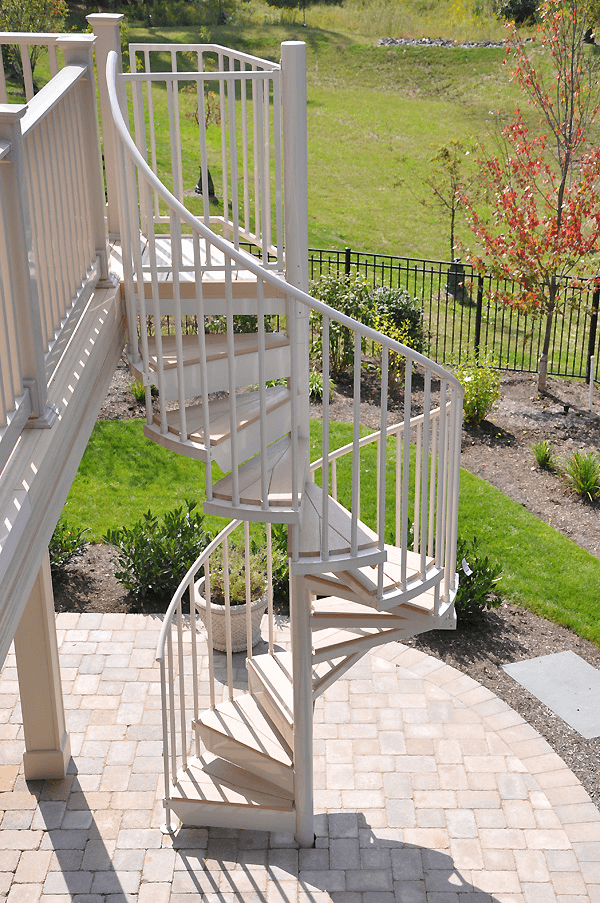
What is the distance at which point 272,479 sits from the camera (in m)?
4.28

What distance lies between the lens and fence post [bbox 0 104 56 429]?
8.70 feet

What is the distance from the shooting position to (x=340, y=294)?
438 inches

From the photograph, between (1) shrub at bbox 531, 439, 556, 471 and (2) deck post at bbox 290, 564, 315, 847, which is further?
(1) shrub at bbox 531, 439, 556, 471

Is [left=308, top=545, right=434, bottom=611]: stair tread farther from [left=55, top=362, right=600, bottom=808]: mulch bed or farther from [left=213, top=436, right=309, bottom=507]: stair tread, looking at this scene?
[left=55, top=362, right=600, bottom=808]: mulch bed

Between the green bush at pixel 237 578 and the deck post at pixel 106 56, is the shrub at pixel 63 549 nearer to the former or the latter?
the green bush at pixel 237 578

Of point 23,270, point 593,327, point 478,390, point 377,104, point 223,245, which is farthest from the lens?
point 377,104

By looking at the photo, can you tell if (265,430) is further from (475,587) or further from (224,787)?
(475,587)

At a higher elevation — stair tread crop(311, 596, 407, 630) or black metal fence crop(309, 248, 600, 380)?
stair tread crop(311, 596, 407, 630)

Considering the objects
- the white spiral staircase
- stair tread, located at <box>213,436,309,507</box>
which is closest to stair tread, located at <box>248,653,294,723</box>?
the white spiral staircase

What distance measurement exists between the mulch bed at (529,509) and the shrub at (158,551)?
0.64 feet

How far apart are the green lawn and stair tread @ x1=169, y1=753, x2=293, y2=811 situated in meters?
2.91

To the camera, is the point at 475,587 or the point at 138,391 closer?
the point at 475,587

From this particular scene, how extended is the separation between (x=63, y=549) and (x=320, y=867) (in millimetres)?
3569

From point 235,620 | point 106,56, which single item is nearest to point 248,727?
point 235,620
